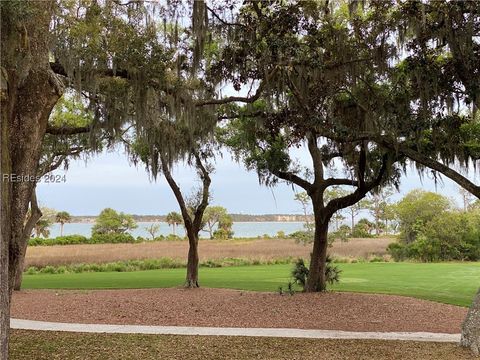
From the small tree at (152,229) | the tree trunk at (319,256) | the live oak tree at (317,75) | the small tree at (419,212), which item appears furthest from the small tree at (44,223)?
the live oak tree at (317,75)

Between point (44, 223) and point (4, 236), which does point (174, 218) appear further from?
point (4, 236)

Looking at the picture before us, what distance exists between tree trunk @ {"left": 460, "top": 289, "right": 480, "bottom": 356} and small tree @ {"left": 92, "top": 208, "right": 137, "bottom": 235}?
163ft

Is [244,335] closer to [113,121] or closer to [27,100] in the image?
[27,100]

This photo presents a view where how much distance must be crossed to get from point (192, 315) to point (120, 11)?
576 centimetres

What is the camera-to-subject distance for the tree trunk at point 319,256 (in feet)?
39.6

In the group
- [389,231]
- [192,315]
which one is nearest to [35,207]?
[192,315]

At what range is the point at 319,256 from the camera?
12.1m

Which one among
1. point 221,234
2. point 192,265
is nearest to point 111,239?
point 221,234

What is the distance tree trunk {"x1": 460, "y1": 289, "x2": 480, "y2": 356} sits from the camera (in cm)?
616

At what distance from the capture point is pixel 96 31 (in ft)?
22.5

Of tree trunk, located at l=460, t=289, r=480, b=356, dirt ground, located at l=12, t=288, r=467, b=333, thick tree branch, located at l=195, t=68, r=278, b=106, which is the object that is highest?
thick tree branch, located at l=195, t=68, r=278, b=106

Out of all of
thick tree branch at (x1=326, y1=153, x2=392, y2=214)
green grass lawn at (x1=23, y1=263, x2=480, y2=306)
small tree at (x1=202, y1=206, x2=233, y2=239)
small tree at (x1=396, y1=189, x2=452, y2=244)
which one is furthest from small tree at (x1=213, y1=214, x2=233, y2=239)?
thick tree branch at (x1=326, y1=153, x2=392, y2=214)

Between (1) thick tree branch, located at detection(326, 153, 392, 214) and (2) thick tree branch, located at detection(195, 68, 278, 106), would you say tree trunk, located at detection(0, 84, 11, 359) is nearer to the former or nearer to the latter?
(2) thick tree branch, located at detection(195, 68, 278, 106)

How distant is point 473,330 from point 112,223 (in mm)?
51206
